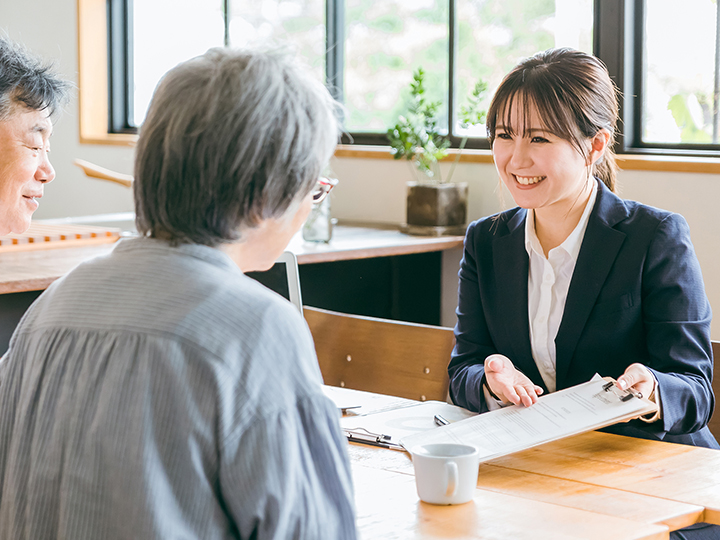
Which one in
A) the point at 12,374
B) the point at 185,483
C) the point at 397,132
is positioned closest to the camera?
the point at 185,483

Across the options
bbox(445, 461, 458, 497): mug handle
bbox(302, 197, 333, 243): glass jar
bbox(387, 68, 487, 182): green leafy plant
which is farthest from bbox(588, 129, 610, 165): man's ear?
bbox(387, 68, 487, 182): green leafy plant

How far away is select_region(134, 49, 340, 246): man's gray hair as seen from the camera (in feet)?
2.46

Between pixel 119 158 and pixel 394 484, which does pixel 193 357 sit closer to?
pixel 394 484

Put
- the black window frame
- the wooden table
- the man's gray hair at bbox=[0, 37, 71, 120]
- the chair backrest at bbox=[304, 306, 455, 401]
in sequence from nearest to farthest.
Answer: the wooden table
the man's gray hair at bbox=[0, 37, 71, 120]
the chair backrest at bbox=[304, 306, 455, 401]
the black window frame

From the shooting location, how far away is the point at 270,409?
2.30ft

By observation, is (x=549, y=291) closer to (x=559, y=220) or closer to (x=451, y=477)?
(x=559, y=220)

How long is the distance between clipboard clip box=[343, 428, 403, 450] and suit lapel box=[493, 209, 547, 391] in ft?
1.23

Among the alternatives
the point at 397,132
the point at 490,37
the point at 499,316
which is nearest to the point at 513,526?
the point at 499,316

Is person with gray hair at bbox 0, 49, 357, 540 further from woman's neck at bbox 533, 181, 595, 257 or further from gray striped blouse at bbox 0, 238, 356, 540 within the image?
woman's neck at bbox 533, 181, 595, 257

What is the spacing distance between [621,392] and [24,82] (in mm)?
1102

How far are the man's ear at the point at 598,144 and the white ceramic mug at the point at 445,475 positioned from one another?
762mm

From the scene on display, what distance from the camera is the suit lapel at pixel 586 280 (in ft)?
5.15

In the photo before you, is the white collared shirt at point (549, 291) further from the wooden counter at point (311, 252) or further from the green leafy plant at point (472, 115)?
the green leafy plant at point (472, 115)

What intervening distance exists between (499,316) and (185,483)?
1.06 meters
